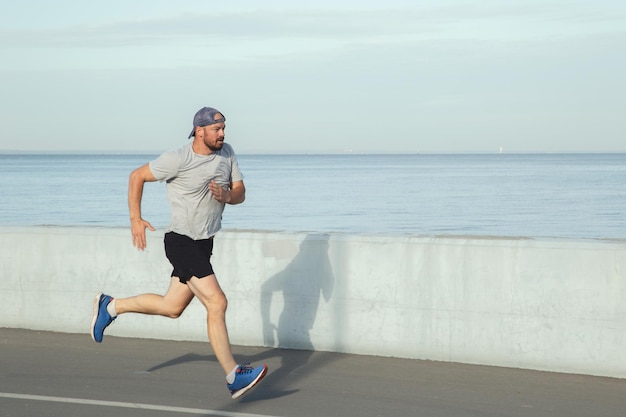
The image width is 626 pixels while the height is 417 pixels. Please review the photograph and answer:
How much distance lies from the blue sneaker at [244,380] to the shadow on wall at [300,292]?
2.07 meters

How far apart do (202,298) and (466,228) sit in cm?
3288

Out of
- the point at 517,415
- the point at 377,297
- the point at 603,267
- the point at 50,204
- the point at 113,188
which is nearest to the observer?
the point at 517,415

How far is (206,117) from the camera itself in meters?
7.55

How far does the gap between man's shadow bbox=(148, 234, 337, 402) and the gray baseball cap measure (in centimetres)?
211

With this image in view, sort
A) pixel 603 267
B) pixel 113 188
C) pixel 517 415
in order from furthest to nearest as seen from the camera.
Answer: pixel 113 188 < pixel 603 267 < pixel 517 415

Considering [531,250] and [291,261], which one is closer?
[531,250]

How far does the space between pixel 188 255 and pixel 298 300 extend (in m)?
2.09

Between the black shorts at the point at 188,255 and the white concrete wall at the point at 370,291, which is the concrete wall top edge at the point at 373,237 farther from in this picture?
the black shorts at the point at 188,255

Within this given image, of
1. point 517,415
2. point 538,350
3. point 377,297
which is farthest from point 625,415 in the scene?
point 377,297

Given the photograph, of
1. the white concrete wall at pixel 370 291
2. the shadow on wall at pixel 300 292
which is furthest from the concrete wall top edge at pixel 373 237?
the shadow on wall at pixel 300 292

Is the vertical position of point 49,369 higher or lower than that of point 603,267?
lower

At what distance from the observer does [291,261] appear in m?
9.54

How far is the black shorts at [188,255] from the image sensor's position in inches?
299

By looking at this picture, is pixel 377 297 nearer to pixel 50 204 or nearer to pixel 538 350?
pixel 538 350
